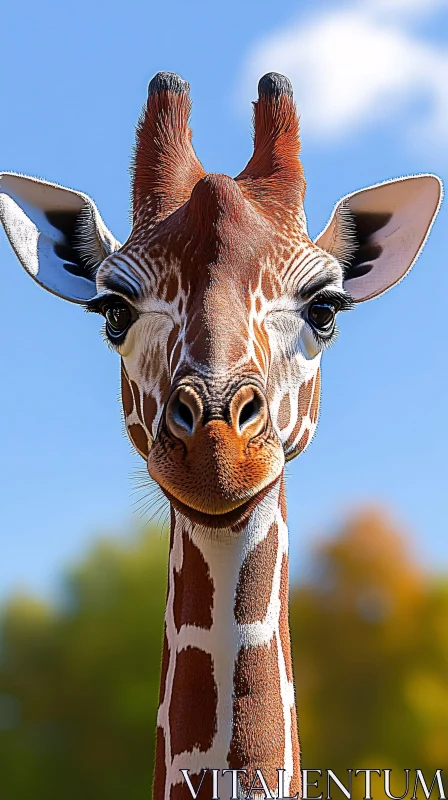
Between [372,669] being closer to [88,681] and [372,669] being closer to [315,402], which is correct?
[88,681]

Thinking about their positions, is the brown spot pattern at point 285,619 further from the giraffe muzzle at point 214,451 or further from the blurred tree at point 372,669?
the blurred tree at point 372,669

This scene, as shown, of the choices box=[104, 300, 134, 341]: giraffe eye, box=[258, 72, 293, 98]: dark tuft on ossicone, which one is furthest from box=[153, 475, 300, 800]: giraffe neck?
box=[258, 72, 293, 98]: dark tuft on ossicone

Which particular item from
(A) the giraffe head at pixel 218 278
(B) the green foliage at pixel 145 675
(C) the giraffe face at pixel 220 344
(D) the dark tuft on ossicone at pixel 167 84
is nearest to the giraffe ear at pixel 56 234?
(A) the giraffe head at pixel 218 278

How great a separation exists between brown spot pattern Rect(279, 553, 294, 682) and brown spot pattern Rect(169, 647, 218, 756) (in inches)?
13.2

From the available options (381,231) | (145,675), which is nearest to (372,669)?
(145,675)

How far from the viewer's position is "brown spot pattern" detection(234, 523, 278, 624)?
3.51 m

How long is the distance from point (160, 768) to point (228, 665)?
54cm

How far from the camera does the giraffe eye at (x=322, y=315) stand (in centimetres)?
394

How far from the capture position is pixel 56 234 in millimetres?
4746

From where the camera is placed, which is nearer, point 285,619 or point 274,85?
point 285,619

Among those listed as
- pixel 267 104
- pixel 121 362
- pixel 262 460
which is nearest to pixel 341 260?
pixel 267 104

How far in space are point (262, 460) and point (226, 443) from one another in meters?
0.18

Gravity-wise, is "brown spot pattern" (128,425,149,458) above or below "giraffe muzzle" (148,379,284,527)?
above

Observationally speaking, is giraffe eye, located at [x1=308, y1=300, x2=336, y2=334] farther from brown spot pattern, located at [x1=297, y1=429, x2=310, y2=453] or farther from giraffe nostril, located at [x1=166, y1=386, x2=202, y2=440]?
giraffe nostril, located at [x1=166, y1=386, x2=202, y2=440]
